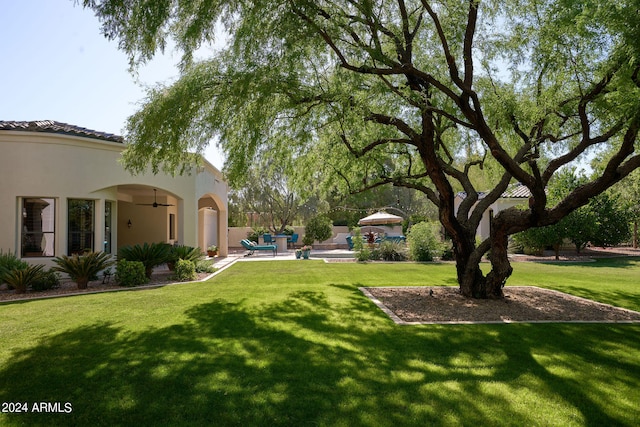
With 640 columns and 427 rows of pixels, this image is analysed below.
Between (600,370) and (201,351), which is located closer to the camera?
(600,370)

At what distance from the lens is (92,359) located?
17.1ft

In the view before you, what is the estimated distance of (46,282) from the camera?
11008 mm

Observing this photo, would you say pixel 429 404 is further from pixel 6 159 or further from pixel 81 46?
pixel 6 159

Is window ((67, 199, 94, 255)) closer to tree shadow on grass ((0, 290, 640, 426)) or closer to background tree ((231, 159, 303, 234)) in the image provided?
tree shadow on grass ((0, 290, 640, 426))

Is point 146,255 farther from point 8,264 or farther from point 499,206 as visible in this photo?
point 499,206

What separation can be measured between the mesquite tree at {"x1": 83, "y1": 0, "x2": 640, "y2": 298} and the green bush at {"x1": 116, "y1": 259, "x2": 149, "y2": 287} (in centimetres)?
381

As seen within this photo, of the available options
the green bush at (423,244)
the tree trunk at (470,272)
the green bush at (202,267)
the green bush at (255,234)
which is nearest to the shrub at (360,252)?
the green bush at (423,244)

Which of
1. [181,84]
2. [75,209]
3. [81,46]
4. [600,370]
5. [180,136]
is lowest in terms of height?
[600,370]

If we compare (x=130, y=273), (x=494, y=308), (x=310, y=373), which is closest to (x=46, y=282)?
(x=130, y=273)

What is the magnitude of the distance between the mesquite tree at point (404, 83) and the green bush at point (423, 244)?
8988 millimetres

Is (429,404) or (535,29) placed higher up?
(535,29)

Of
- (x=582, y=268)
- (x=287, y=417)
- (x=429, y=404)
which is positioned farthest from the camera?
(x=582, y=268)

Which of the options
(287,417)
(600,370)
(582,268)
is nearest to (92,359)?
(287,417)

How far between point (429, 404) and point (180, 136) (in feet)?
23.3
